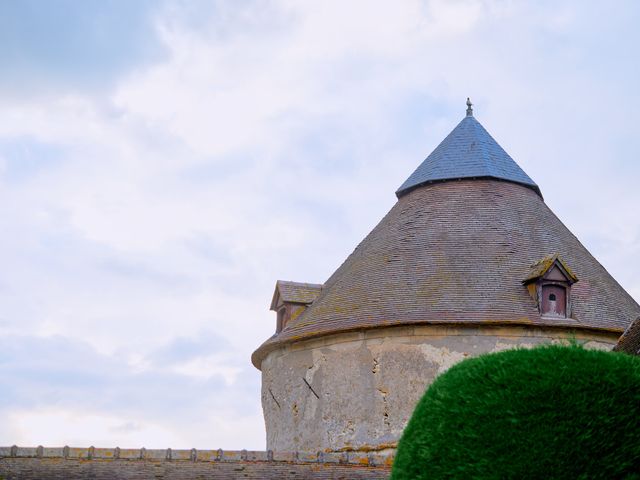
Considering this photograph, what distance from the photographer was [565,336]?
1833cm

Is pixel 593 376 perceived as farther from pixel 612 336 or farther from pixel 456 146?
pixel 456 146

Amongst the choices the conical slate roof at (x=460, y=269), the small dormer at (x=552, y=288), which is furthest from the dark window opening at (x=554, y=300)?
the conical slate roof at (x=460, y=269)

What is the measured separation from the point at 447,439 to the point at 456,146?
1545 centimetres

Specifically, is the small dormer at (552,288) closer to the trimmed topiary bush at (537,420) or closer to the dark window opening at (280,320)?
the dark window opening at (280,320)

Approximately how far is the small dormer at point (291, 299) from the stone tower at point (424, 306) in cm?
3

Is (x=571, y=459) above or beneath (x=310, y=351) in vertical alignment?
beneath

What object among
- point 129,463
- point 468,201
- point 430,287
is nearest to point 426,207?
point 468,201

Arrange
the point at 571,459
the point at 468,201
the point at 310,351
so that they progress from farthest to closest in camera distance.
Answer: the point at 468,201 → the point at 310,351 → the point at 571,459

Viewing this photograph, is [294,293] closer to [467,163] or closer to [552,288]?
[467,163]

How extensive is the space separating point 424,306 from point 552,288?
8.38ft

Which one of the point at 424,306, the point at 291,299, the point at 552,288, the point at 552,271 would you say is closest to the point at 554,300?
the point at 552,288

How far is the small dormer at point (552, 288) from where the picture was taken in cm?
1842

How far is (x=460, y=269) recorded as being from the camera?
19188 millimetres

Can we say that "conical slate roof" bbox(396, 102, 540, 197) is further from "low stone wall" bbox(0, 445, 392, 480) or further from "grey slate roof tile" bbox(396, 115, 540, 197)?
"low stone wall" bbox(0, 445, 392, 480)
